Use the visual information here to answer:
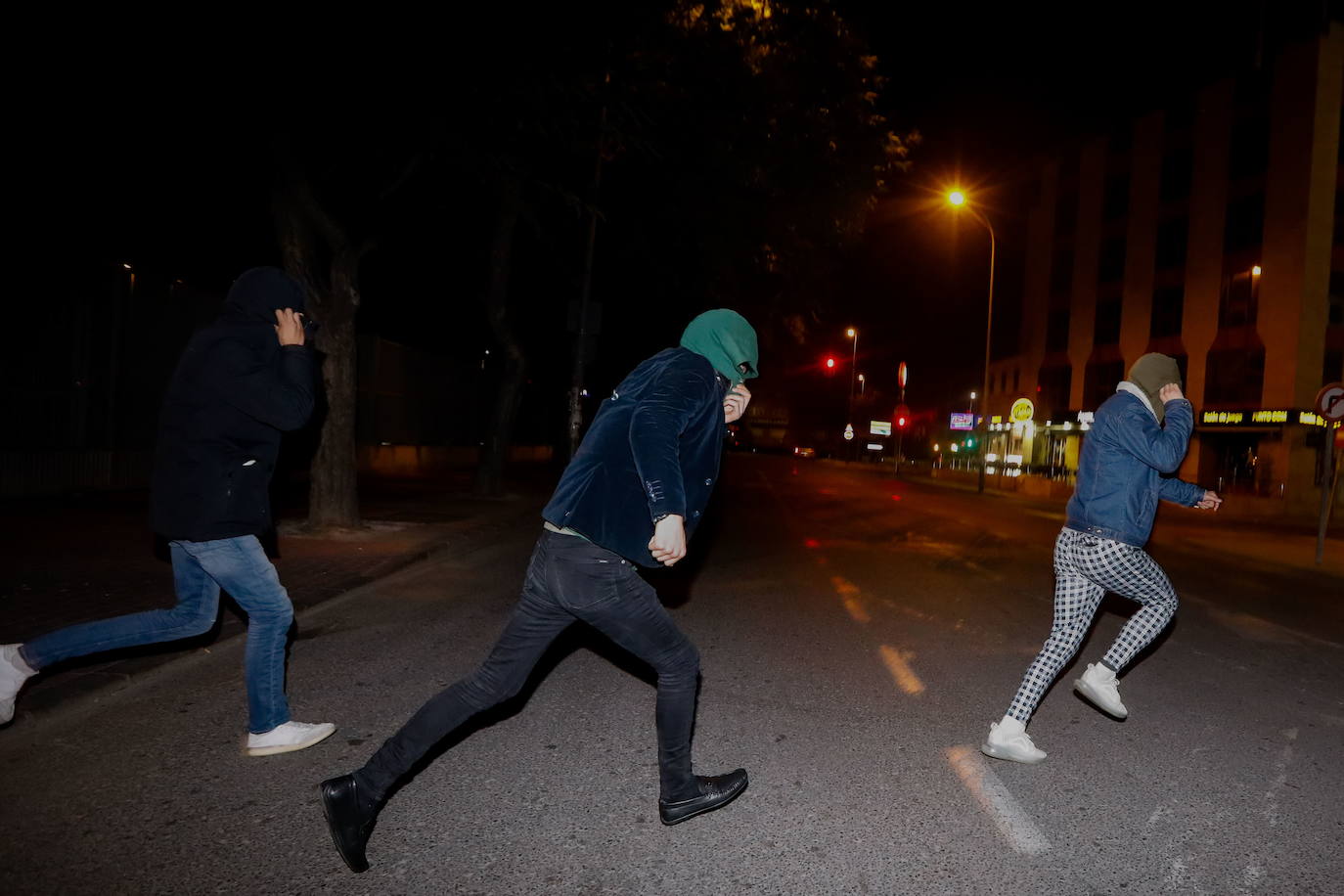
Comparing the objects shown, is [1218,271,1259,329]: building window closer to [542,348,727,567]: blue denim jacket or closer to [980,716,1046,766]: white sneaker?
[980,716,1046,766]: white sneaker

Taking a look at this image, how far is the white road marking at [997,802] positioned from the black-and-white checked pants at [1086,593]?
31 cm

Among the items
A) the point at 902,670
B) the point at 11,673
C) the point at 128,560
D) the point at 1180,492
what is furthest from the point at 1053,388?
the point at 11,673

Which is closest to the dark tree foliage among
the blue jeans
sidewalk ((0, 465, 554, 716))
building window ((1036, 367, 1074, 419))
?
sidewalk ((0, 465, 554, 716))

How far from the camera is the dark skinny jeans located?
2.87m

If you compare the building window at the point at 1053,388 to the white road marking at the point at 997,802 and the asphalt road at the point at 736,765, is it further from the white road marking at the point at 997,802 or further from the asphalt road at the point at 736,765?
the white road marking at the point at 997,802

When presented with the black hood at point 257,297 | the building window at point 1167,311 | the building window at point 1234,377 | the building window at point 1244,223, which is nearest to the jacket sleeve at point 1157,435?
the black hood at point 257,297

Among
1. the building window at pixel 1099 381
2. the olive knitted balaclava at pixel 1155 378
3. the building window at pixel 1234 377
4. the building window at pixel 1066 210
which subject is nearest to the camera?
the olive knitted balaclava at pixel 1155 378

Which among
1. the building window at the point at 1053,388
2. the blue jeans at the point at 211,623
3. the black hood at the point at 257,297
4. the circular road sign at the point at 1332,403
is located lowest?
the blue jeans at the point at 211,623

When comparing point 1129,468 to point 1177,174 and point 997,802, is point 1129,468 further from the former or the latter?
point 1177,174

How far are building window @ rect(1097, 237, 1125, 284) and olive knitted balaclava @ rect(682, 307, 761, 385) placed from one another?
145ft

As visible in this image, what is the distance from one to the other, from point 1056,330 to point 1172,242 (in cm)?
829

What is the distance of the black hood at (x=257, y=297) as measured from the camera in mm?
3496

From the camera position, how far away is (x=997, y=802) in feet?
11.8

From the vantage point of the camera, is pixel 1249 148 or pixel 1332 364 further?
pixel 1249 148
